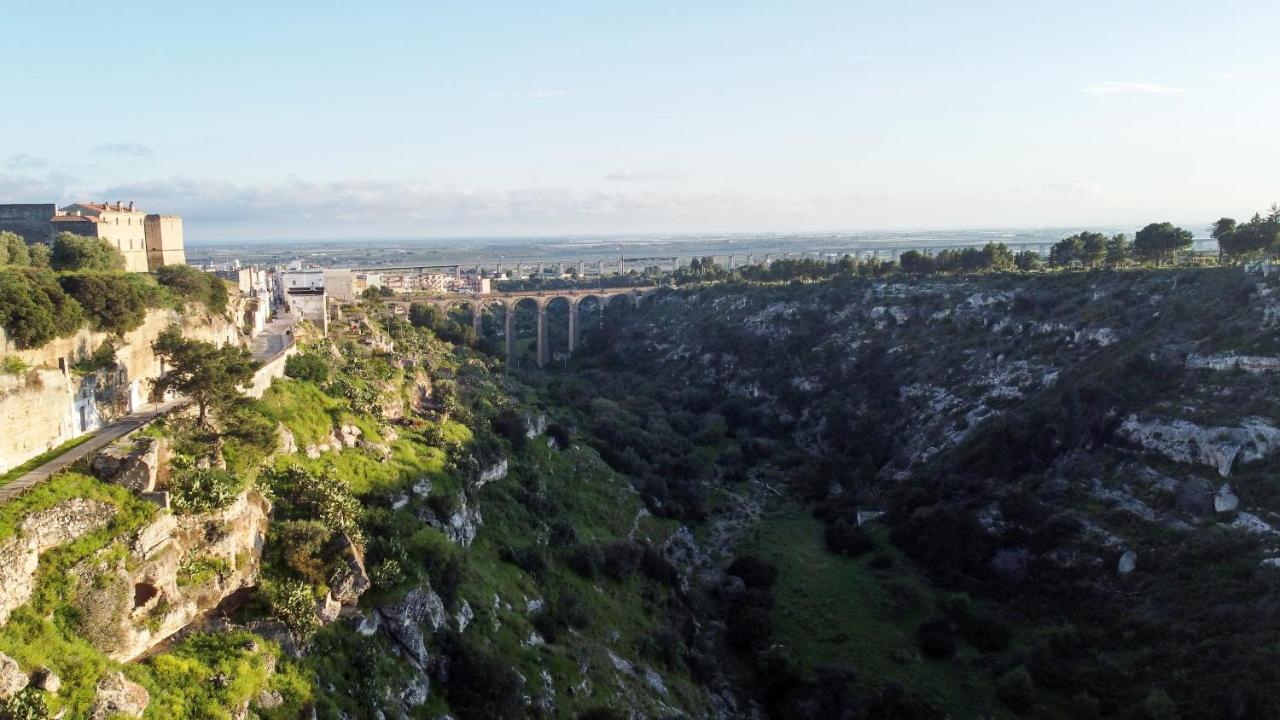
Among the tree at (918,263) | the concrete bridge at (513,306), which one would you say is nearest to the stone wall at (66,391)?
the concrete bridge at (513,306)

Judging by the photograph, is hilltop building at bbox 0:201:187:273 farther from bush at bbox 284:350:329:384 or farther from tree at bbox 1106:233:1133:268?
tree at bbox 1106:233:1133:268

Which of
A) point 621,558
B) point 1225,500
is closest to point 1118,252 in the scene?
point 1225,500

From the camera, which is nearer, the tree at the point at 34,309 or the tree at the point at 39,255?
the tree at the point at 34,309

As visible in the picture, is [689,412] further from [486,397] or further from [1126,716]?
[1126,716]

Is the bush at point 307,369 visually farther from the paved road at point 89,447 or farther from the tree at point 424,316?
the tree at point 424,316

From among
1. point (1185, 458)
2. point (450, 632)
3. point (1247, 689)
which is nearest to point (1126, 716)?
point (1247, 689)

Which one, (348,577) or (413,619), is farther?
(413,619)

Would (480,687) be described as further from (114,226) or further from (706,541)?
(114,226)
